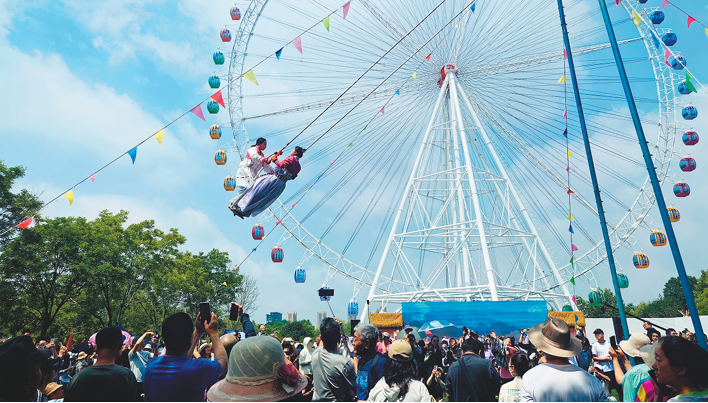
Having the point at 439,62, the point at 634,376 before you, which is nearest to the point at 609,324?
the point at 439,62

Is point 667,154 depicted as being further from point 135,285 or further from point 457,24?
point 135,285

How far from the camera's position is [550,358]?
3.30m

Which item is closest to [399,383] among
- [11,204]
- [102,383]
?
[102,383]

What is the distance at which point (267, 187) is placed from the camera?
8.22 m

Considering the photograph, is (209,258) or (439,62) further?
(209,258)

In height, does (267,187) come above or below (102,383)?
above

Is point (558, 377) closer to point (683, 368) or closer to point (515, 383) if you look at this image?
point (683, 368)

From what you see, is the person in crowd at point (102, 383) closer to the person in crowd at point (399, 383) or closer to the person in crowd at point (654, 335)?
the person in crowd at point (399, 383)

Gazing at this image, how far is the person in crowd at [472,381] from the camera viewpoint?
14.3ft

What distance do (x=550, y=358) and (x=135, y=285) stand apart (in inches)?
1200

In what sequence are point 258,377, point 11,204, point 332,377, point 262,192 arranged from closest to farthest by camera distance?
1. point 258,377
2. point 332,377
3. point 262,192
4. point 11,204

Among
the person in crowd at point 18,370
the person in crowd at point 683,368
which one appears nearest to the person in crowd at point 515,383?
the person in crowd at point 683,368

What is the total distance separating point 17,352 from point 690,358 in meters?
4.10

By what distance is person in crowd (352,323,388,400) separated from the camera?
411cm
